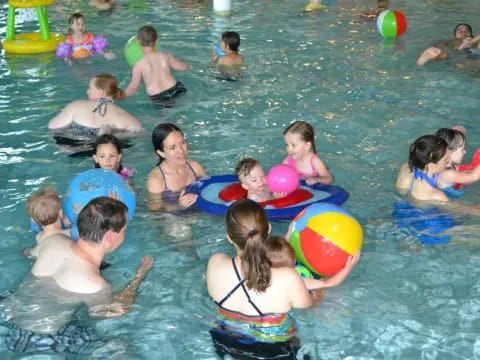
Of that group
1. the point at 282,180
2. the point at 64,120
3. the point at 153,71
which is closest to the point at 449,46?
the point at 153,71

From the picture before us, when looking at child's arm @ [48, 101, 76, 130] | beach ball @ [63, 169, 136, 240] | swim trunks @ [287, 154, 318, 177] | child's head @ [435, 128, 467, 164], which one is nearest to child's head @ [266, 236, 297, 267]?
beach ball @ [63, 169, 136, 240]

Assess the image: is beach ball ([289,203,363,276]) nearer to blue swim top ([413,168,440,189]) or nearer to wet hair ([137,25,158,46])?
blue swim top ([413,168,440,189])

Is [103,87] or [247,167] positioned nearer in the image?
[247,167]

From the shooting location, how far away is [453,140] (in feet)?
20.1

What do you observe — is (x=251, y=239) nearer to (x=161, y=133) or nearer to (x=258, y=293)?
(x=258, y=293)

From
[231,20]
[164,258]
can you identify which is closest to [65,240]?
[164,258]

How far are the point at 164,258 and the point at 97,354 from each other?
141cm

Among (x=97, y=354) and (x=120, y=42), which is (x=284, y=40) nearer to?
(x=120, y=42)

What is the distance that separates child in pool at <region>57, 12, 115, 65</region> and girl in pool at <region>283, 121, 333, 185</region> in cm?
566

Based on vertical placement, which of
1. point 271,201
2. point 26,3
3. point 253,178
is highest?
point 26,3

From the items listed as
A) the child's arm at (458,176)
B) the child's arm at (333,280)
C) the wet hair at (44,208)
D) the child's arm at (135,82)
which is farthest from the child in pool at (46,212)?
the child's arm at (135,82)

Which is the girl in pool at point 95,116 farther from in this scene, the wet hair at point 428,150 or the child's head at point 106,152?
the wet hair at point 428,150

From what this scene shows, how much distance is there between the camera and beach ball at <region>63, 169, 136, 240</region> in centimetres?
504

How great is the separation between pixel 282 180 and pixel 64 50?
6381 millimetres
